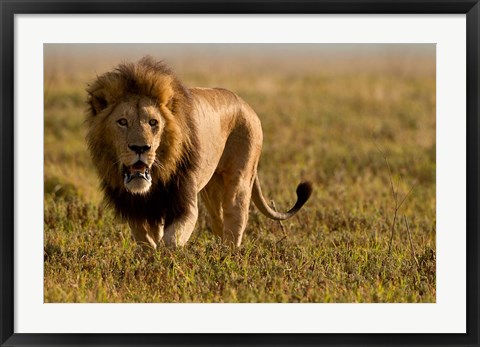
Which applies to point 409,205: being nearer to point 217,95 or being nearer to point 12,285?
point 217,95

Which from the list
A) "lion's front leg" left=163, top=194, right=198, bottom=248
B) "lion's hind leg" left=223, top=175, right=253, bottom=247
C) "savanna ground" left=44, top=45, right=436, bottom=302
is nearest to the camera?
"savanna ground" left=44, top=45, right=436, bottom=302

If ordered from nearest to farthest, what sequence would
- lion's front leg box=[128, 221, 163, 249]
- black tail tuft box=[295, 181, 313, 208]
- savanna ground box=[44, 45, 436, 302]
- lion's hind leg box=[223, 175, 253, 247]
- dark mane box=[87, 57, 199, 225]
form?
savanna ground box=[44, 45, 436, 302] < dark mane box=[87, 57, 199, 225] < lion's front leg box=[128, 221, 163, 249] < lion's hind leg box=[223, 175, 253, 247] < black tail tuft box=[295, 181, 313, 208]

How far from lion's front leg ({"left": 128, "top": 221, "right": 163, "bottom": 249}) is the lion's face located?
429 millimetres

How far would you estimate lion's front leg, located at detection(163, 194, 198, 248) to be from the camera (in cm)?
597

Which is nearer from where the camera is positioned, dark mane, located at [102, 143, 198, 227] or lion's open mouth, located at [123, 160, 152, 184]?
lion's open mouth, located at [123, 160, 152, 184]

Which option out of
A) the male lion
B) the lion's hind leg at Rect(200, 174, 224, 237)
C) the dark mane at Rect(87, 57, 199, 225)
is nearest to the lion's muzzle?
the male lion

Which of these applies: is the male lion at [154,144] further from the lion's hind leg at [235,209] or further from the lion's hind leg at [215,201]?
the lion's hind leg at [215,201]

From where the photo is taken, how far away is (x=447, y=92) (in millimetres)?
5195

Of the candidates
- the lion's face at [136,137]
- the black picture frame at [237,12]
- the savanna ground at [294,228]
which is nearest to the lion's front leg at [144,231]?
the savanna ground at [294,228]

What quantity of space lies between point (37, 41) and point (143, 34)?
54 cm

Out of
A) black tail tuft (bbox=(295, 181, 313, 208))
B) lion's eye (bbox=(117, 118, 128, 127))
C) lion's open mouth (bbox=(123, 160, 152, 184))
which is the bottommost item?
lion's open mouth (bbox=(123, 160, 152, 184))

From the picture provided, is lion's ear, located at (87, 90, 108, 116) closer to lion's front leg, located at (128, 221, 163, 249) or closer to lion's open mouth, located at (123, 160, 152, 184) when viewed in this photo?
lion's open mouth, located at (123, 160, 152, 184)

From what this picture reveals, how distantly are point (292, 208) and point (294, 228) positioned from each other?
1.30 feet

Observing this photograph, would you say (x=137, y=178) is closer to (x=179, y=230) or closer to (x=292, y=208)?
(x=179, y=230)
